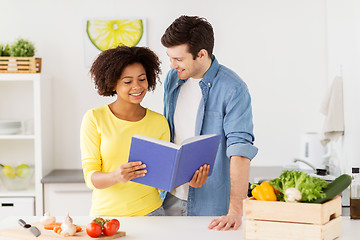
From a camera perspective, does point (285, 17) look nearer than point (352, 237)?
No

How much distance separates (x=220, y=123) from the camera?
7.63ft

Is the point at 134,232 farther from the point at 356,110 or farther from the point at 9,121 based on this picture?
the point at 9,121

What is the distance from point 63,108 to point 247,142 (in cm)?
229

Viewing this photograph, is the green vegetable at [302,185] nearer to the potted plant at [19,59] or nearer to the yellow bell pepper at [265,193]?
the yellow bell pepper at [265,193]

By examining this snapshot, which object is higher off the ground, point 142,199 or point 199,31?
point 199,31

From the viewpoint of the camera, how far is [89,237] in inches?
73.2

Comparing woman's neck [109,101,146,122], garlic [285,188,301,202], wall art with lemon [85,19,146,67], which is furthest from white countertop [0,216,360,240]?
wall art with lemon [85,19,146,67]

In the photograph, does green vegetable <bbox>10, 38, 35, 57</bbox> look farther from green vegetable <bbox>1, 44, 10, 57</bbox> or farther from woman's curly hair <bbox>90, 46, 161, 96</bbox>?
woman's curly hair <bbox>90, 46, 161, 96</bbox>

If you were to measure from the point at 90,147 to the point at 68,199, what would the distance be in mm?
1665

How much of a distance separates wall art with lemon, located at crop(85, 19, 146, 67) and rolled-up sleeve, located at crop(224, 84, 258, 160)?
200cm

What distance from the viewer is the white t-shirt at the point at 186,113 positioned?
238 cm

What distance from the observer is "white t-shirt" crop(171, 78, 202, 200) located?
93.9 inches

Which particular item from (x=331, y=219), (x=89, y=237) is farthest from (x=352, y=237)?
(x=89, y=237)

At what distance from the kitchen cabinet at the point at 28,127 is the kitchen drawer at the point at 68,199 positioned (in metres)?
0.08
